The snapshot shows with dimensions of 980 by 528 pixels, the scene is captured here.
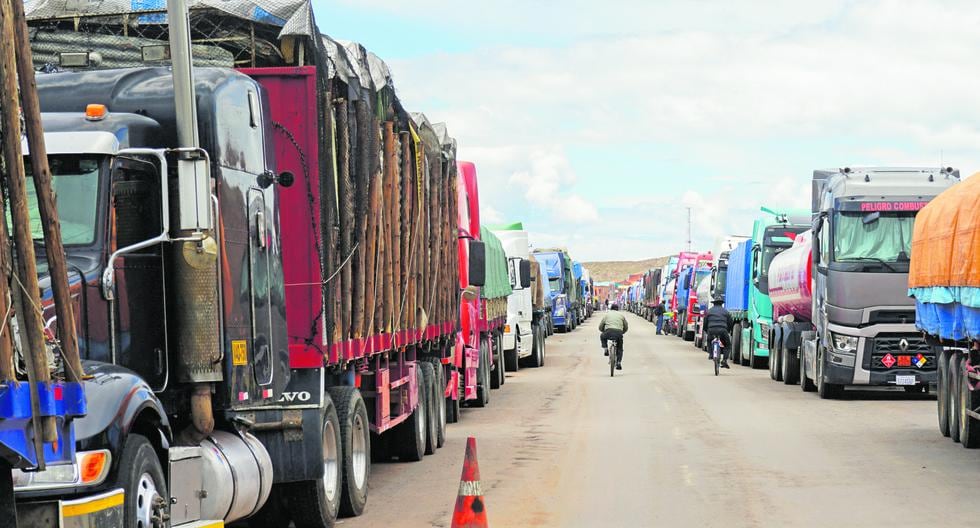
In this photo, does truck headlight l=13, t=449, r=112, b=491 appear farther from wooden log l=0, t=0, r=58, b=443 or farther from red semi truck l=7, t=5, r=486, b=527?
wooden log l=0, t=0, r=58, b=443

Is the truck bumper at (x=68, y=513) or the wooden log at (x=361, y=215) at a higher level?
the wooden log at (x=361, y=215)

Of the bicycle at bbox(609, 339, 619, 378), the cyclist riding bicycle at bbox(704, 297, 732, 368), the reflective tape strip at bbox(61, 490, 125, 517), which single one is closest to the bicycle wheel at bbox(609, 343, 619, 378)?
the bicycle at bbox(609, 339, 619, 378)

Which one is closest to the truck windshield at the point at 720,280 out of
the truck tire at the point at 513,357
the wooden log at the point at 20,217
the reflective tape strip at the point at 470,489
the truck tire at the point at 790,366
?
the truck tire at the point at 513,357

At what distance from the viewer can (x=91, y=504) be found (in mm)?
6340

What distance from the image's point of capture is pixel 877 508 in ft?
38.2

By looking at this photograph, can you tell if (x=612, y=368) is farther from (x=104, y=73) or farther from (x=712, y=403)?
(x=104, y=73)

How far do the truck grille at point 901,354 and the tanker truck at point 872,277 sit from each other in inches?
0.6

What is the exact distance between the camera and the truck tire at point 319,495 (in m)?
10.3

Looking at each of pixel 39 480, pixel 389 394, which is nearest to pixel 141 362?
pixel 39 480

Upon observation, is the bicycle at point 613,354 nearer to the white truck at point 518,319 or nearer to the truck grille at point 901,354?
the white truck at point 518,319

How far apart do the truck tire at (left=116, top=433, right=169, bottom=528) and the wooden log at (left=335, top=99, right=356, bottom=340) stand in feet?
12.3

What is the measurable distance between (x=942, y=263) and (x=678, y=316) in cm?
5116

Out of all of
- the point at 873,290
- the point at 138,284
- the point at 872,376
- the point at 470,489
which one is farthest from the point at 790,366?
the point at 138,284

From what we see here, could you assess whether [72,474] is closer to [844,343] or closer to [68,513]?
[68,513]
